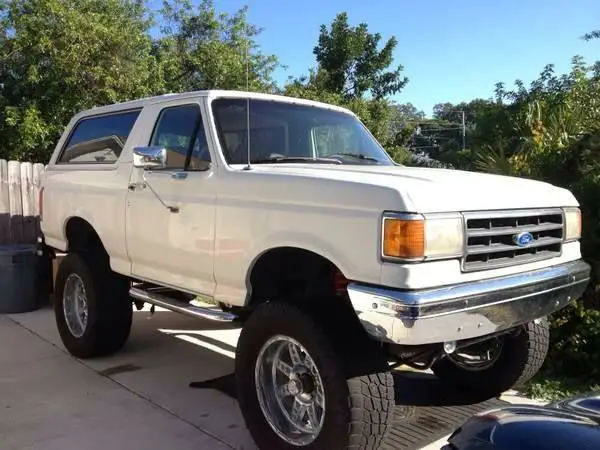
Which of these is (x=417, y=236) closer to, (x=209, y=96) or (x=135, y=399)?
(x=209, y=96)

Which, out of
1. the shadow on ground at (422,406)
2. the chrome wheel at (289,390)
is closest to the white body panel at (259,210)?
the chrome wheel at (289,390)

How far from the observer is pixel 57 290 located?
572cm

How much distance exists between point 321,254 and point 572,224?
1.72 meters

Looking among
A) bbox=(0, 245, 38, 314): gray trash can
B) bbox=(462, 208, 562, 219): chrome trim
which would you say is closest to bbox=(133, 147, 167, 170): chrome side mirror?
bbox=(462, 208, 562, 219): chrome trim

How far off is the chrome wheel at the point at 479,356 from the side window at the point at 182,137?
225cm

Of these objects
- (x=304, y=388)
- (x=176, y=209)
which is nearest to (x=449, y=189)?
(x=304, y=388)

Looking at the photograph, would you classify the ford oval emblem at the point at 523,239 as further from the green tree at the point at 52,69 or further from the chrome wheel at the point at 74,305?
the green tree at the point at 52,69

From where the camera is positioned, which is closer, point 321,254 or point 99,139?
point 321,254

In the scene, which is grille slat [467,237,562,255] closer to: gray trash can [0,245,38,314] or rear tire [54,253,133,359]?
rear tire [54,253,133,359]

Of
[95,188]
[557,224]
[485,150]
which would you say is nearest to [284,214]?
[557,224]

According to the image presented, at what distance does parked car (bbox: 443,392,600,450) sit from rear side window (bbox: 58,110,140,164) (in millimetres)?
3888

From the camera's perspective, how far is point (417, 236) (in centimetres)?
286

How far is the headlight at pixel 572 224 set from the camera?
3.75 m

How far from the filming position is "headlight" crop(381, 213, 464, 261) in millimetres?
2857
